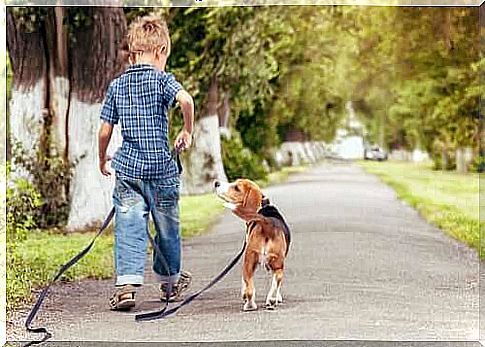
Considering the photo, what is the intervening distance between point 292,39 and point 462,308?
6.86 feet

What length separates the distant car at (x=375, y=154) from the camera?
260 inches

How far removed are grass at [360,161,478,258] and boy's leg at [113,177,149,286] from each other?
193 centimetres

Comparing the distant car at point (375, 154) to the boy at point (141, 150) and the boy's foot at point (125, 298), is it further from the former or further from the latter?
the boy's foot at point (125, 298)

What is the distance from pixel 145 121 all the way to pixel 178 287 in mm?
901

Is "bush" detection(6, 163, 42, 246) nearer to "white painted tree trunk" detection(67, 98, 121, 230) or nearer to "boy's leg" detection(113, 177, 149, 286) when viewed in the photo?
"white painted tree trunk" detection(67, 98, 121, 230)

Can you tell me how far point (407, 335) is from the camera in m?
4.96

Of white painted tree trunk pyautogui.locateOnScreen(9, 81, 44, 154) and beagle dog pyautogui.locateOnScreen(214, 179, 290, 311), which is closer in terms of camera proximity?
beagle dog pyautogui.locateOnScreen(214, 179, 290, 311)

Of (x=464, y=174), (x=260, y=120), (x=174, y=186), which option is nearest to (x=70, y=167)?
(x=260, y=120)

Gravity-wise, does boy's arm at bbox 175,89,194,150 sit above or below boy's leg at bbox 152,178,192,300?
above

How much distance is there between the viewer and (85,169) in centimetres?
671

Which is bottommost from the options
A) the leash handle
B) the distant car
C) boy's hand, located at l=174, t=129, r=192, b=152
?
the leash handle

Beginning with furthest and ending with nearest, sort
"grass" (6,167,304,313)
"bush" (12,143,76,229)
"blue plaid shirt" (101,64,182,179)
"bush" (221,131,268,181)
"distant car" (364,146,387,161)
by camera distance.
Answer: "bush" (12,143,76,229)
"distant car" (364,146,387,161)
"bush" (221,131,268,181)
"grass" (6,167,304,313)
"blue plaid shirt" (101,64,182,179)

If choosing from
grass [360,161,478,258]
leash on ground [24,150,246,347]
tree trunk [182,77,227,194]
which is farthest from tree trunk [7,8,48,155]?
grass [360,161,478,258]

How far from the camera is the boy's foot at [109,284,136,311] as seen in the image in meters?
5.19
